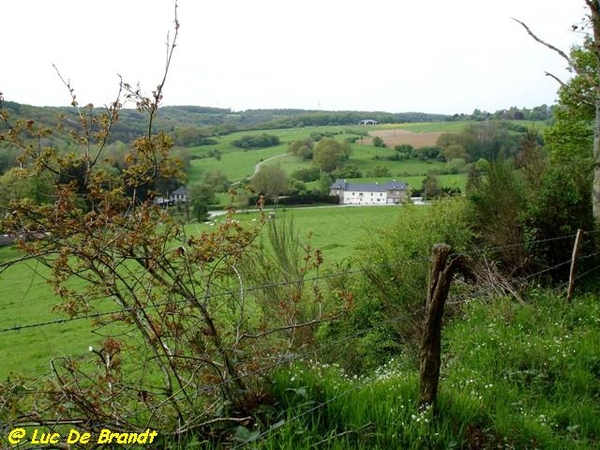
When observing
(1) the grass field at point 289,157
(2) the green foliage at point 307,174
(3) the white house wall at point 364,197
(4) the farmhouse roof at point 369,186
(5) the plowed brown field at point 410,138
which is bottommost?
(3) the white house wall at point 364,197

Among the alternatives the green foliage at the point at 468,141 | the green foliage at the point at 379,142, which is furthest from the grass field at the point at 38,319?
the green foliage at the point at 379,142

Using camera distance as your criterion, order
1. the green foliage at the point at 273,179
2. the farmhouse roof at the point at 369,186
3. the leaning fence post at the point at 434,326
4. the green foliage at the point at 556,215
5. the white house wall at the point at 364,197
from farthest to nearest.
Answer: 1. the farmhouse roof at the point at 369,186
2. the white house wall at the point at 364,197
3. the green foliage at the point at 273,179
4. the green foliage at the point at 556,215
5. the leaning fence post at the point at 434,326

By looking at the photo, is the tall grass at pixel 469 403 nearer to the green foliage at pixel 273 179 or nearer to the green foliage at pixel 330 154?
the green foliage at pixel 273 179

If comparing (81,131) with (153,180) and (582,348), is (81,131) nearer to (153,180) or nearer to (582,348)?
(153,180)

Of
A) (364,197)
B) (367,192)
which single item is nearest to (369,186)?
(367,192)

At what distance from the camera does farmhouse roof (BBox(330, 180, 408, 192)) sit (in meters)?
74.3

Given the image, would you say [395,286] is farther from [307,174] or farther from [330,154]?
[330,154]

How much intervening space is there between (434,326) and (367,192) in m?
72.7

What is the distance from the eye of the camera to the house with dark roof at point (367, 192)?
72812mm

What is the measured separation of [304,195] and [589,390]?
219ft

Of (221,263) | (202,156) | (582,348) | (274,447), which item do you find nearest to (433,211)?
(582,348)

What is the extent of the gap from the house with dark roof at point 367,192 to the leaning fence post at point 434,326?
224 ft

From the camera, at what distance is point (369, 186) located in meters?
76.1

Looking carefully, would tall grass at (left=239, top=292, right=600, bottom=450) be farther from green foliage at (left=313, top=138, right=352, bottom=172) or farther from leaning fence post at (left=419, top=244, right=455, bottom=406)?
green foliage at (left=313, top=138, right=352, bottom=172)
